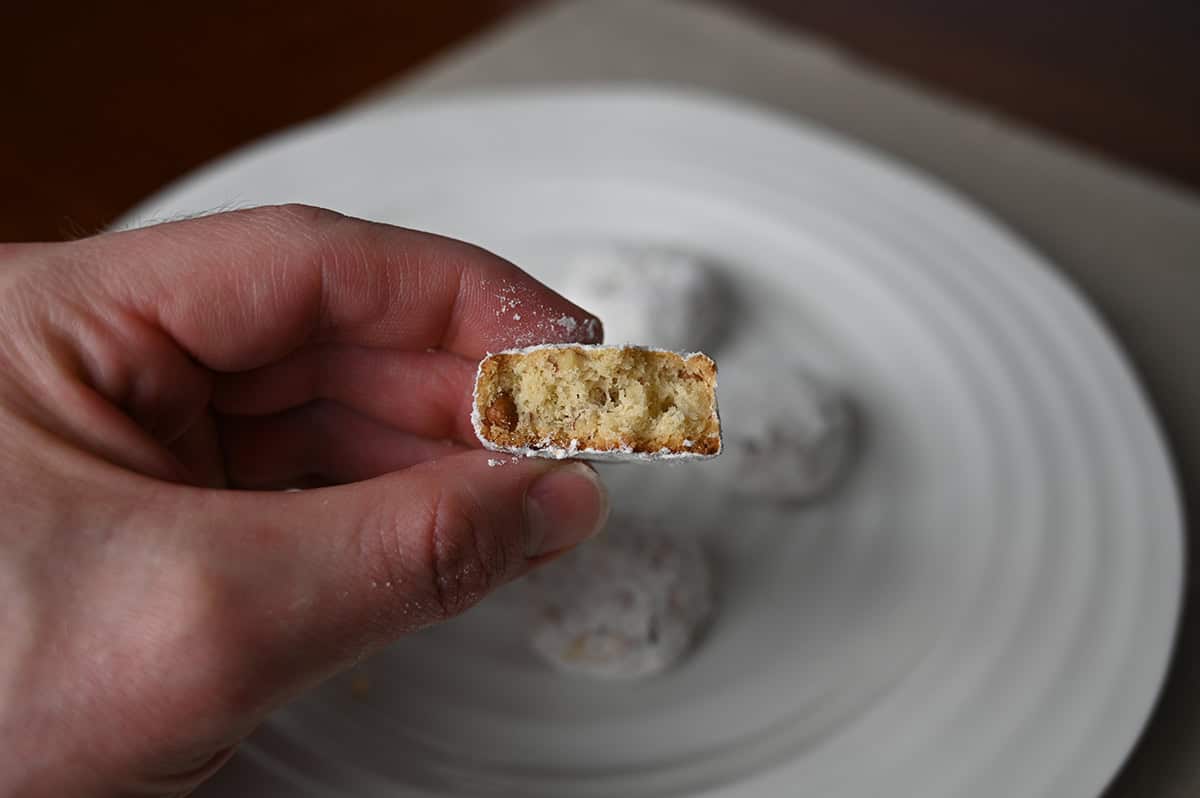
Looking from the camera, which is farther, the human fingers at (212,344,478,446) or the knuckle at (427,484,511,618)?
the human fingers at (212,344,478,446)

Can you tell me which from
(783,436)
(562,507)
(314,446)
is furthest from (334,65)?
(562,507)

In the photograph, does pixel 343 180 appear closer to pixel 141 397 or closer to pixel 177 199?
pixel 177 199

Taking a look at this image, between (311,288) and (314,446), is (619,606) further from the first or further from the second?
(311,288)

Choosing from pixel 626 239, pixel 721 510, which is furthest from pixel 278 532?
pixel 626 239

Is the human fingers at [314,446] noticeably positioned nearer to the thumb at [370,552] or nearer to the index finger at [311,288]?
the index finger at [311,288]

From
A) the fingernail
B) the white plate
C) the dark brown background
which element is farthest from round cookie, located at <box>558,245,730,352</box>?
the dark brown background

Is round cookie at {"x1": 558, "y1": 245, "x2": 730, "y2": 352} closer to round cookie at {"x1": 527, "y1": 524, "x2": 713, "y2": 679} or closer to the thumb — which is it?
→ round cookie at {"x1": 527, "y1": 524, "x2": 713, "y2": 679}
